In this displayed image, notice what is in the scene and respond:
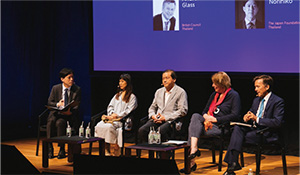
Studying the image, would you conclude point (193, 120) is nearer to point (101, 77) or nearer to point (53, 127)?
point (53, 127)

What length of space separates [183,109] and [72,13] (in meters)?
3.24

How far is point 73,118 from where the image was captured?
22.6 ft

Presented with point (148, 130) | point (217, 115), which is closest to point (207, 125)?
point (217, 115)

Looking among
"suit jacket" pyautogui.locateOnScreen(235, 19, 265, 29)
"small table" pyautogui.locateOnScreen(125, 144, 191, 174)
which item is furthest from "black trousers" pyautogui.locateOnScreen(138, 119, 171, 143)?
"suit jacket" pyautogui.locateOnScreen(235, 19, 265, 29)

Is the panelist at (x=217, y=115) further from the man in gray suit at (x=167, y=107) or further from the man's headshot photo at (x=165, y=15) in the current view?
the man's headshot photo at (x=165, y=15)

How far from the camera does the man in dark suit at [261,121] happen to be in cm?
555

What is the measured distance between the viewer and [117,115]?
677 cm

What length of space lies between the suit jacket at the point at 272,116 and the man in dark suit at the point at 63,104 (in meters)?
2.54

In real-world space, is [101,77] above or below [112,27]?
below

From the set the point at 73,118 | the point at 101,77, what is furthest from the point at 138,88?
the point at 73,118

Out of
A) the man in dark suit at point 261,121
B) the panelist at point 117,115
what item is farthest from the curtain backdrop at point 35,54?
the man in dark suit at point 261,121

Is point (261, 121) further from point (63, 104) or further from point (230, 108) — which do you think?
point (63, 104)

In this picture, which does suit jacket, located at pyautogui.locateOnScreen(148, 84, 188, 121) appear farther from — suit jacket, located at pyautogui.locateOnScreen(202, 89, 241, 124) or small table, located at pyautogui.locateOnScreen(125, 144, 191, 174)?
small table, located at pyautogui.locateOnScreen(125, 144, 191, 174)

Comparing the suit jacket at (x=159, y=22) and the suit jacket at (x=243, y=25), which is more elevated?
the suit jacket at (x=159, y=22)
